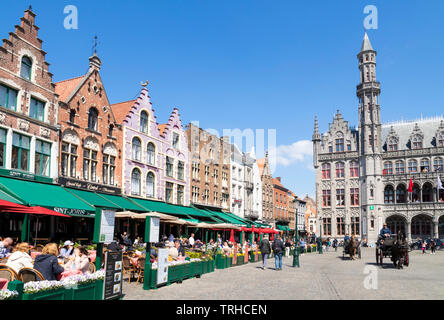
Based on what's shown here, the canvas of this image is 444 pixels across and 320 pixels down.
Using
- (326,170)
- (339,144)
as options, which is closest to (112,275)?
(326,170)

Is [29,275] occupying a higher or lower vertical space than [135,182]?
lower

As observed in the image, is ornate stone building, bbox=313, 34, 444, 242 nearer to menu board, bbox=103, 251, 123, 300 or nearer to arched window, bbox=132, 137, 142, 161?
arched window, bbox=132, 137, 142, 161

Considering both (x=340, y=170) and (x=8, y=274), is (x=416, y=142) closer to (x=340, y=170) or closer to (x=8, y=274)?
(x=340, y=170)

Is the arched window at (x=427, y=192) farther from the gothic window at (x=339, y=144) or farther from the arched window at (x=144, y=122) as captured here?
the arched window at (x=144, y=122)

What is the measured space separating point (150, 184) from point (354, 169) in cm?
3569

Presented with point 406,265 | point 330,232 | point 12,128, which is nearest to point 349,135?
point 330,232

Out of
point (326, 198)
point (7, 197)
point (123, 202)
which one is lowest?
point (7, 197)

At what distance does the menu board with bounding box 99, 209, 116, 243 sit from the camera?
9594mm

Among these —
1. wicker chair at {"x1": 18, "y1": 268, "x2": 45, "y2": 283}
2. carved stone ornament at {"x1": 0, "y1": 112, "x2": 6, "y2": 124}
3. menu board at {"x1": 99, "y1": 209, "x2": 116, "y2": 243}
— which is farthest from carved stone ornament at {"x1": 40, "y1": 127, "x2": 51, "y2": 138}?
wicker chair at {"x1": 18, "y1": 268, "x2": 45, "y2": 283}

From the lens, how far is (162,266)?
12.7m

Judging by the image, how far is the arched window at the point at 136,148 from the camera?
31184 mm

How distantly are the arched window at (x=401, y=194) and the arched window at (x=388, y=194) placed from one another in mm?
758

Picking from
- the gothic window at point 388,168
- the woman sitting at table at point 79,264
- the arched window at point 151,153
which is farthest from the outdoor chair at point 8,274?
the gothic window at point 388,168

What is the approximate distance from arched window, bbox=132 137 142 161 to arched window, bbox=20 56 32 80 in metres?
10.2
